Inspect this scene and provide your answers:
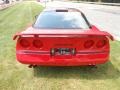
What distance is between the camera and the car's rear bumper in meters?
6.51

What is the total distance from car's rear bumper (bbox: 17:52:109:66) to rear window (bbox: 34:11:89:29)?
0.93m

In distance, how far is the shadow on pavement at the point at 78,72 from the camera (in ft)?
22.7

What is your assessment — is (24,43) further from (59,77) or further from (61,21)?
(61,21)

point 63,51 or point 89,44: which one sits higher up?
point 89,44

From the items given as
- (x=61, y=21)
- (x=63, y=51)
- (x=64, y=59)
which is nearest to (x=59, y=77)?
(x=64, y=59)

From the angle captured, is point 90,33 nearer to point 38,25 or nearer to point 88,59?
point 88,59

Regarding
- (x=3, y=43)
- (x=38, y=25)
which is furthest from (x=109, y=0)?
(x=38, y=25)

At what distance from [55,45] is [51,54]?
201mm

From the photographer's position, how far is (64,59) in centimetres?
653

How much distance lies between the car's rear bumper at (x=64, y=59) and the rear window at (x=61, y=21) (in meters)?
0.93

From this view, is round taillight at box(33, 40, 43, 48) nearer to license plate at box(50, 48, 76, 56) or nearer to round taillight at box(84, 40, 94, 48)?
license plate at box(50, 48, 76, 56)

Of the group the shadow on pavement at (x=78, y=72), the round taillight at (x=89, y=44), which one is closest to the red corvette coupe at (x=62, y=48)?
the round taillight at (x=89, y=44)

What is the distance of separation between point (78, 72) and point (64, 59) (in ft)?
2.71

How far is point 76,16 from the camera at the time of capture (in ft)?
25.6
